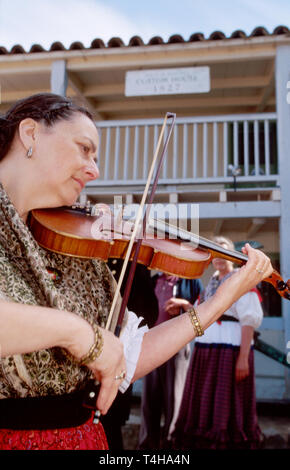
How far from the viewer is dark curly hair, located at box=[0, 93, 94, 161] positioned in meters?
1.41

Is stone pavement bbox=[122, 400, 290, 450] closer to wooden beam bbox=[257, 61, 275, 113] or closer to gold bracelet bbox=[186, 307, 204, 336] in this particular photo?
gold bracelet bbox=[186, 307, 204, 336]

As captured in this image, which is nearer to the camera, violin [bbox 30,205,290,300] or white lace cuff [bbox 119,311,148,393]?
white lace cuff [bbox 119,311,148,393]

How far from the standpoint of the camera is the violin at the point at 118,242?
143cm

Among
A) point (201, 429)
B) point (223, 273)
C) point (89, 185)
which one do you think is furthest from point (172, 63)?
point (201, 429)

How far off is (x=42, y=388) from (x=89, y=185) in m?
5.23

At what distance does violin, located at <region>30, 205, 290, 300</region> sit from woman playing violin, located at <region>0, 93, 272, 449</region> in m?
0.06

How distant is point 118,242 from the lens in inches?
67.9

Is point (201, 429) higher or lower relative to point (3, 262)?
lower

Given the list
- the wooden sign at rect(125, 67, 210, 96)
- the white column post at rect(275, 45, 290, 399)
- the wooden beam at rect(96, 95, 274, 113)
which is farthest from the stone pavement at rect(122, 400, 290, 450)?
the wooden beam at rect(96, 95, 274, 113)

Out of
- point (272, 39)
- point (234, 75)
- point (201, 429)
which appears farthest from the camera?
point (234, 75)

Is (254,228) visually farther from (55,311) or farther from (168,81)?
(55,311)

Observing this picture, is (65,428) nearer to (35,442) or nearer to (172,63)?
(35,442)

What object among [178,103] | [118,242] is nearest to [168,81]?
[178,103]

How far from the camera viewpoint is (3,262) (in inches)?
43.9
